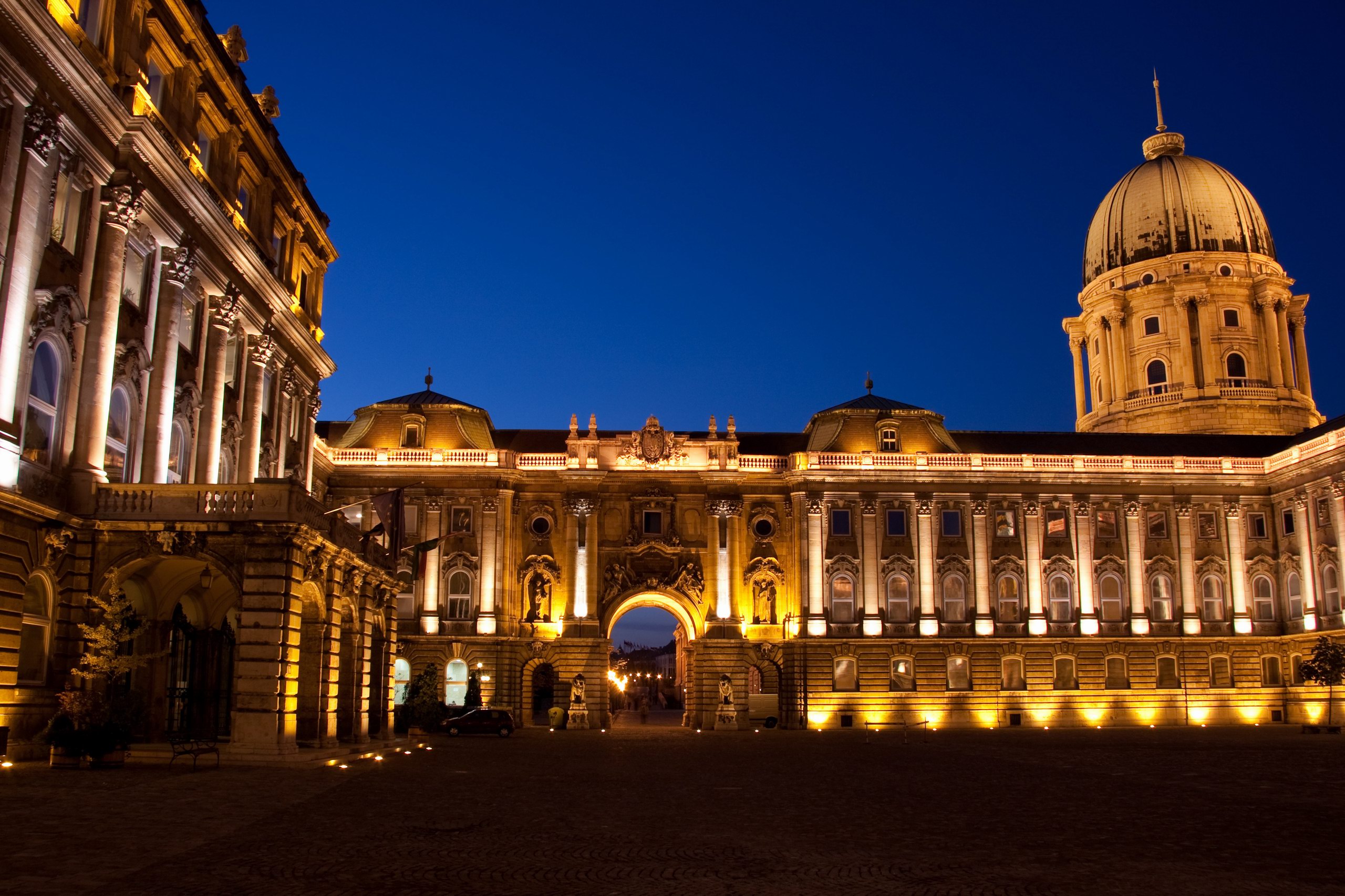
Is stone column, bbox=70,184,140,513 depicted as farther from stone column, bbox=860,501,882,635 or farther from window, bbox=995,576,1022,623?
window, bbox=995,576,1022,623

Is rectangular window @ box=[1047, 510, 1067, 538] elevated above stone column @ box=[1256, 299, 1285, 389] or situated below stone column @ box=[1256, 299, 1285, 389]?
below

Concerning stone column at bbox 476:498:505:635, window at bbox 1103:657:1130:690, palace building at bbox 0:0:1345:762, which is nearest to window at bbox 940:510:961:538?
palace building at bbox 0:0:1345:762

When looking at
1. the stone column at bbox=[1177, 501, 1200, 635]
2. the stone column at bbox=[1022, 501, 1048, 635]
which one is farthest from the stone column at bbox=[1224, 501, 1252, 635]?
the stone column at bbox=[1022, 501, 1048, 635]

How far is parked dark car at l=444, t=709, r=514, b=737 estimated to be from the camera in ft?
181

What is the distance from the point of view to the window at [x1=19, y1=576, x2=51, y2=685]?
2767 centimetres

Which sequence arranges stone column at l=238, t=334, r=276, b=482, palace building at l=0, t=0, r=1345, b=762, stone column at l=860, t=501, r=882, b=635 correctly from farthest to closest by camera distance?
1. stone column at l=860, t=501, r=882, b=635
2. stone column at l=238, t=334, r=276, b=482
3. palace building at l=0, t=0, r=1345, b=762

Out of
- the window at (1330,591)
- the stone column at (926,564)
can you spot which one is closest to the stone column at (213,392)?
the stone column at (926,564)

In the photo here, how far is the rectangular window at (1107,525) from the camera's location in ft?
238

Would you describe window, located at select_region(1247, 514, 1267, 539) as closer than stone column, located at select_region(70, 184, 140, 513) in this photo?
No

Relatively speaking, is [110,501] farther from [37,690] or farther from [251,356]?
[251,356]

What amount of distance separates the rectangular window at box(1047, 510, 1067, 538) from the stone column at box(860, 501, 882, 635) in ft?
34.2

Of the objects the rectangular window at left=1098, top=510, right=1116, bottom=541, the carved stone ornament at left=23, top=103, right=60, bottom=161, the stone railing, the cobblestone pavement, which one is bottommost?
the cobblestone pavement

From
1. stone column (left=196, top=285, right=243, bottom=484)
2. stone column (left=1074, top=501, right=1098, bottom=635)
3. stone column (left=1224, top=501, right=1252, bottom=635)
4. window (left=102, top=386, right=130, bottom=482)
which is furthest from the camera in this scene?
stone column (left=1224, top=501, right=1252, bottom=635)

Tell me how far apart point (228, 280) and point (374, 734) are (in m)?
16.8
